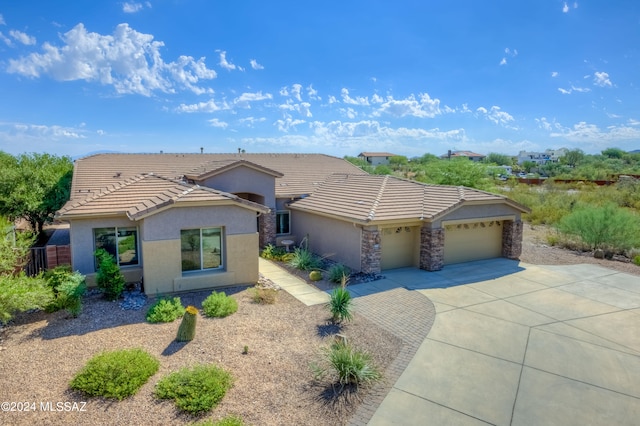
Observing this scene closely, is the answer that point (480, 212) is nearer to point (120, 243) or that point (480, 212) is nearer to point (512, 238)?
point (512, 238)

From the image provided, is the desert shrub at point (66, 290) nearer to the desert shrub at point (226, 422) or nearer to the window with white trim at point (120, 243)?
the window with white trim at point (120, 243)

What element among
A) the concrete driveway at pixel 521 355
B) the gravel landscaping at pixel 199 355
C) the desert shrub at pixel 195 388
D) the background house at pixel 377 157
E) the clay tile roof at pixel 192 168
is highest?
the background house at pixel 377 157

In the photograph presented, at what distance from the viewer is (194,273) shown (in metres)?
14.3

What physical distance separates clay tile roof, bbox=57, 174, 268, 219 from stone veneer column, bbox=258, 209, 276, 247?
20.0 ft

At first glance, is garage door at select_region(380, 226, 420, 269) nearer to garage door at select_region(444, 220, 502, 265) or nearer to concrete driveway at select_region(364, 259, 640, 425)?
concrete driveway at select_region(364, 259, 640, 425)

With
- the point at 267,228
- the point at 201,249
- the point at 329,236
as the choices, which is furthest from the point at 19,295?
the point at 267,228

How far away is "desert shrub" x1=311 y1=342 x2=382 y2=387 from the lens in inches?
329

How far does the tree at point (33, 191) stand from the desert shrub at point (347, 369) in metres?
20.3

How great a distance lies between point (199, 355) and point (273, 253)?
1082cm

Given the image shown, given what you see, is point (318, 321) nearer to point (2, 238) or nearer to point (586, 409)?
point (586, 409)

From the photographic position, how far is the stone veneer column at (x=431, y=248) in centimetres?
1703

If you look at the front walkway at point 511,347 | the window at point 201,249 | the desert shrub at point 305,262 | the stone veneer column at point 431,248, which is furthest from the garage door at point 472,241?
the window at point 201,249

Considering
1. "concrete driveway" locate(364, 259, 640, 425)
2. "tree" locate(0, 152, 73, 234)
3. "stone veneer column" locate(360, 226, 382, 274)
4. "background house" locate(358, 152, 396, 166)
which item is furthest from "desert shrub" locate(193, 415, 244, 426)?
"background house" locate(358, 152, 396, 166)

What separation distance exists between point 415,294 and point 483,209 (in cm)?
691
